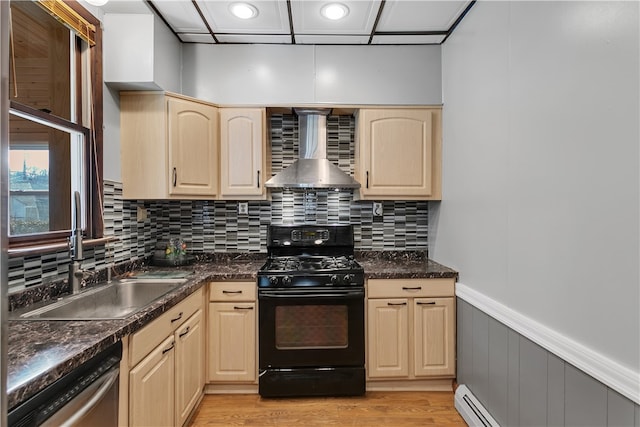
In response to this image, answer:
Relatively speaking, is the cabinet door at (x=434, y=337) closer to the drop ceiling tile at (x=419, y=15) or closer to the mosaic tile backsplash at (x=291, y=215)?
the mosaic tile backsplash at (x=291, y=215)

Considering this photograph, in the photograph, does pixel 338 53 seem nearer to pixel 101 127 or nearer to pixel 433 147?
pixel 433 147

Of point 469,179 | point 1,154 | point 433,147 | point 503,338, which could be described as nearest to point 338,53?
point 433,147

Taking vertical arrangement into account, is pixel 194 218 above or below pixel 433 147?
below

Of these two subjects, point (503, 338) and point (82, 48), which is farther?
point (82, 48)

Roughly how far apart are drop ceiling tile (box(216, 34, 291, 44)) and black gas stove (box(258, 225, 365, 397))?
70.5 inches

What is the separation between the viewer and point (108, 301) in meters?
1.82

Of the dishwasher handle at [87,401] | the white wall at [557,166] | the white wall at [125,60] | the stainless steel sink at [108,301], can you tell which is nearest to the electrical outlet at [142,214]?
the white wall at [125,60]

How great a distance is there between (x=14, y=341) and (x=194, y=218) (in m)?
1.73

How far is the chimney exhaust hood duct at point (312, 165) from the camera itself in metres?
2.40

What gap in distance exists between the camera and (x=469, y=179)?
79.5 inches

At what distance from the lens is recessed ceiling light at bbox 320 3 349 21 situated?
203 centimetres

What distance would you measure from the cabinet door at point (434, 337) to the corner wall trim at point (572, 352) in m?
0.46

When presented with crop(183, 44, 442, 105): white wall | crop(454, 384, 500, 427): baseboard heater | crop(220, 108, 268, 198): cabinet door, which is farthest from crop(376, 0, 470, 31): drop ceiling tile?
crop(454, 384, 500, 427): baseboard heater

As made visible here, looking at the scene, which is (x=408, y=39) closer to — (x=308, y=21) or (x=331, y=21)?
(x=331, y=21)
